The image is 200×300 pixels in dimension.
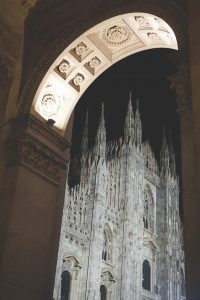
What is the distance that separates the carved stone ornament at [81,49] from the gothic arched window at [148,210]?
101ft

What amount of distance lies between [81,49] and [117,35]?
0.90m

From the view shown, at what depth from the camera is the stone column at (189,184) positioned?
5.27m

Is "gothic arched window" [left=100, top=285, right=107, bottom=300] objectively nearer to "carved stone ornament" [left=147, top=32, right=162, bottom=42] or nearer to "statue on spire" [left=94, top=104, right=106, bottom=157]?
"statue on spire" [left=94, top=104, right=106, bottom=157]

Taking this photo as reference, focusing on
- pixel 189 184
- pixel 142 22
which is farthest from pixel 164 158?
pixel 189 184

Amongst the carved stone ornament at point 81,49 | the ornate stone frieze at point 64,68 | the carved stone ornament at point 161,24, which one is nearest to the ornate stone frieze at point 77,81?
the ornate stone frieze at point 64,68

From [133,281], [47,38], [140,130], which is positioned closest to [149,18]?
[47,38]

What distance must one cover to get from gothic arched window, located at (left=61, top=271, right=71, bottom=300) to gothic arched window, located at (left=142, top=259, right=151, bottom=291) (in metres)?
9.88

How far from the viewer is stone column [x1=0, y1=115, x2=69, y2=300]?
791 cm

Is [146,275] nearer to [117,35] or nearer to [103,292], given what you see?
[103,292]

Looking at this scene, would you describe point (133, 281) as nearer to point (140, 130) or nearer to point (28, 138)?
point (140, 130)

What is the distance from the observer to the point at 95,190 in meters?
32.6

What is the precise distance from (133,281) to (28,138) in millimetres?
26392

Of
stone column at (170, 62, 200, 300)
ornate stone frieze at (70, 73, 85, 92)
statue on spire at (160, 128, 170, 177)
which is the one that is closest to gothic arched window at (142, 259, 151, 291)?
statue on spire at (160, 128, 170, 177)

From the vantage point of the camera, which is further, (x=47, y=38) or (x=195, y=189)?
(x=47, y=38)
